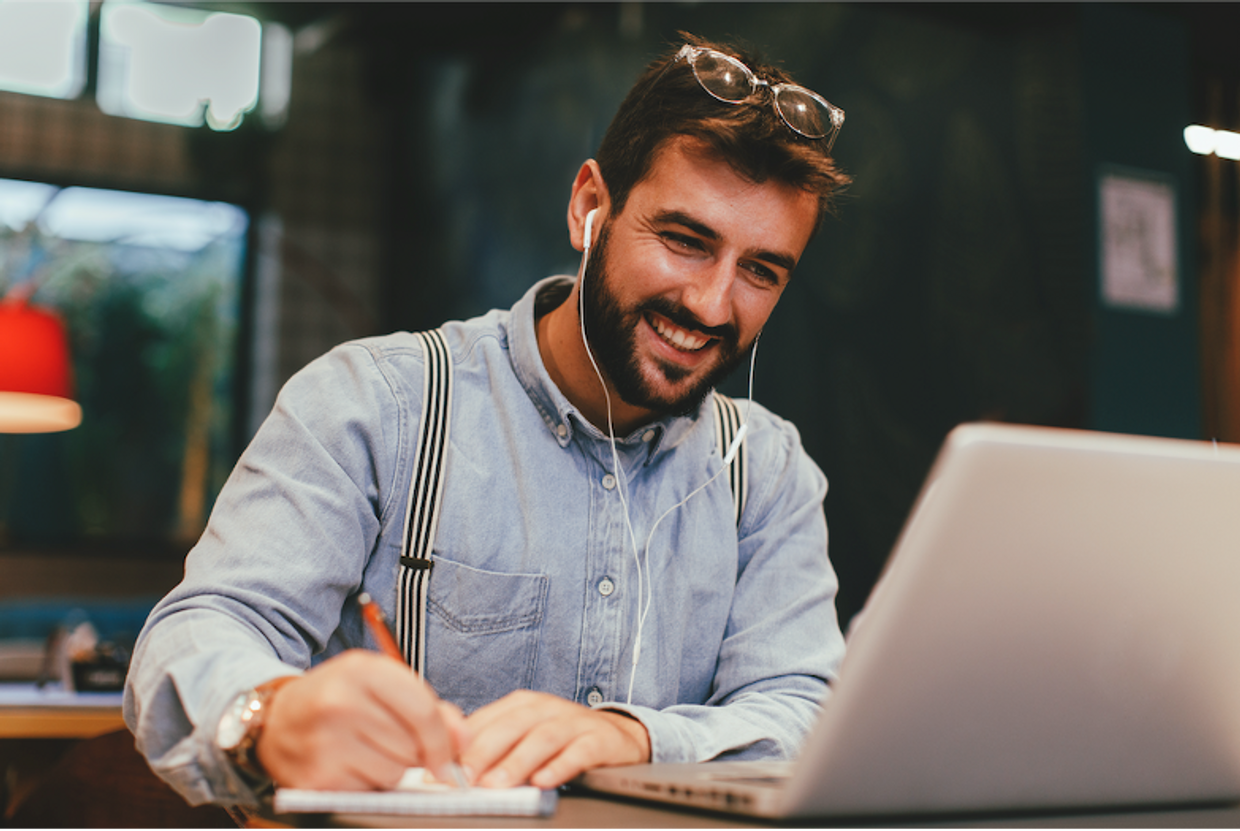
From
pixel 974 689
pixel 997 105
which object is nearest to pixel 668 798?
pixel 974 689

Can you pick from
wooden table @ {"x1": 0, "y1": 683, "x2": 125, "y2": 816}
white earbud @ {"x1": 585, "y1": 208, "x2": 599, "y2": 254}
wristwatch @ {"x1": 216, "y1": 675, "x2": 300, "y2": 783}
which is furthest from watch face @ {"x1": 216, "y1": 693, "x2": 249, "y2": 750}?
wooden table @ {"x1": 0, "y1": 683, "x2": 125, "y2": 816}

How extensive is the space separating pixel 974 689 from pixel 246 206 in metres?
5.50

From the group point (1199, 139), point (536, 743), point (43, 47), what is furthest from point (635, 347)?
point (43, 47)

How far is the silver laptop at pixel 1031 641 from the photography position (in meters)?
0.54

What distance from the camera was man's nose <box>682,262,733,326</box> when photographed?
120cm

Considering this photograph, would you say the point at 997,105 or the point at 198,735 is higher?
the point at 997,105

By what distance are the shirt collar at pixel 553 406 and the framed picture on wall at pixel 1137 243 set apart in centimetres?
208

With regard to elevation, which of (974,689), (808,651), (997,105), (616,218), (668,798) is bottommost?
(808,651)

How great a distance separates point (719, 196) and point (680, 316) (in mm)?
142

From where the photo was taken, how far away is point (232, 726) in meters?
0.71

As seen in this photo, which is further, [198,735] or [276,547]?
[276,547]

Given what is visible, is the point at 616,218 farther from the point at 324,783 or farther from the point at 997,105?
the point at 997,105

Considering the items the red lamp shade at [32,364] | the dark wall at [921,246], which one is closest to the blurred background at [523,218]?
the dark wall at [921,246]

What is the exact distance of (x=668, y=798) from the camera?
65 cm
